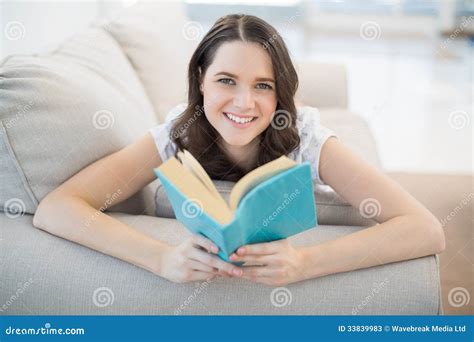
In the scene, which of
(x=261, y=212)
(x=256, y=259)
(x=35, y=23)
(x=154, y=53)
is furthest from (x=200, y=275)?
(x=35, y=23)

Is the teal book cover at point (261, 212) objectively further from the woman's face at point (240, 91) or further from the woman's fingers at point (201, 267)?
the woman's face at point (240, 91)

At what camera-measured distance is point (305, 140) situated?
5.42ft

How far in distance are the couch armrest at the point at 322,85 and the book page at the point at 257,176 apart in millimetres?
1690

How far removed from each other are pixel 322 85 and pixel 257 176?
178cm

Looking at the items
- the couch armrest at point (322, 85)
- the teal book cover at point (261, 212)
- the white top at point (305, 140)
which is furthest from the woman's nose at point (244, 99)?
the couch armrest at point (322, 85)

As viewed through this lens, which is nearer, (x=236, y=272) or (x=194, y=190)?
(x=194, y=190)

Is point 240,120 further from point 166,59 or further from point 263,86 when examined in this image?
point 166,59

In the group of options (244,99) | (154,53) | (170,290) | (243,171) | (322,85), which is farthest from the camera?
(322,85)

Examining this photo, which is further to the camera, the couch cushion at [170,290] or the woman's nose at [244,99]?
the woman's nose at [244,99]

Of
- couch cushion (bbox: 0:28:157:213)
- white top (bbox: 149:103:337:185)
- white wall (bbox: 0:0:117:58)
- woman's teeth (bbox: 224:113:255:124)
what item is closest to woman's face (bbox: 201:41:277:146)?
woman's teeth (bbox: 224:113:255:124)

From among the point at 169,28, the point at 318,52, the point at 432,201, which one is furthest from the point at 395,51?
the point at 432,201

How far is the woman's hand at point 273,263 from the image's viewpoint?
1247 mm

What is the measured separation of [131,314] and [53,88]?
23.4 inches

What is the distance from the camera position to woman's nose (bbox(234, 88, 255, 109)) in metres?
1.45
